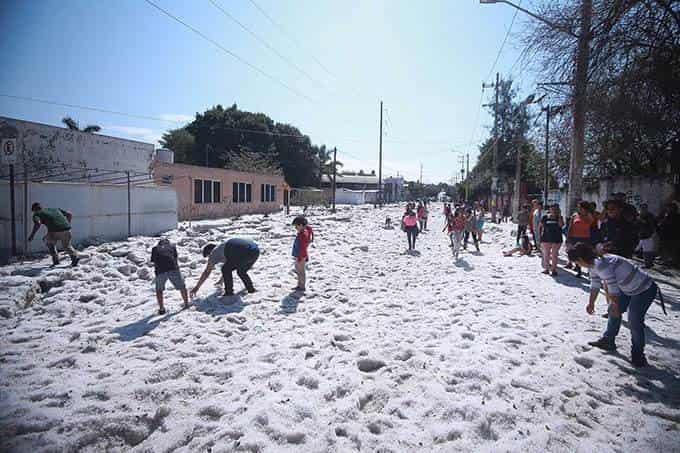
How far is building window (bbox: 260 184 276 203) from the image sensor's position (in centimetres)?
3047

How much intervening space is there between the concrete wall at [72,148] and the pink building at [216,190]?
163cm

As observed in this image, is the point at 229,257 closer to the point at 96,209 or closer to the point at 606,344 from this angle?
the point at 606,344

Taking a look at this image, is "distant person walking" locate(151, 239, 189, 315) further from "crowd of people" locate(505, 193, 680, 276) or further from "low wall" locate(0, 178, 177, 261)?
"crowd of people" locate(505, 193, 680, 276)

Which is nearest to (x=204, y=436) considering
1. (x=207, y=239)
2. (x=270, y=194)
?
(x=207, y=239)

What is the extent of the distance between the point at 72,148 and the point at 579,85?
1816 centimetres

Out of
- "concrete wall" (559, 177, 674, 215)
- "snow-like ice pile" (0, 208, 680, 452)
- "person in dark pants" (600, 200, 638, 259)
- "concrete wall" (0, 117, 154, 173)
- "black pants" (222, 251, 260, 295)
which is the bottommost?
"snow-like ice pile" (0, 208, 680, 452)

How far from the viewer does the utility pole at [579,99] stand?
7.11 m

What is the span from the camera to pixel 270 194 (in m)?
31.9

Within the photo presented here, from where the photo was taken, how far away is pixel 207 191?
2355 centimetres

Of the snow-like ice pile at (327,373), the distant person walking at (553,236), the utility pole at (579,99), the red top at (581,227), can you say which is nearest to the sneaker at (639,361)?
the snow-like ice pile at (327,373)

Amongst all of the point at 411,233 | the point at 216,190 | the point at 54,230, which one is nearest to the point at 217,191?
the point at 216,190

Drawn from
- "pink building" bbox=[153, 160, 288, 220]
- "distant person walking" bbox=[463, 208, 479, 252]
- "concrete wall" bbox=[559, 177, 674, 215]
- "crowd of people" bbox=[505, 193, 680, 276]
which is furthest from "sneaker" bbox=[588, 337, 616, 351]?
"pink building" bbox=[153, 160, 288, 220]

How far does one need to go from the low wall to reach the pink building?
107 inches

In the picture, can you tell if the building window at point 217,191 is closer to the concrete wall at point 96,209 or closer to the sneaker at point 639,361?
the concrete wall at point 96,209
